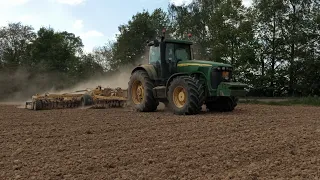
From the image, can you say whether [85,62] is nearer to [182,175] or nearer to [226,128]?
[226,128]

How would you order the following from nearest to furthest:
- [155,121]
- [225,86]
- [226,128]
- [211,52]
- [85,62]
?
[226,128] → [155,121] → [225,86] → [211,52] → [85,62]

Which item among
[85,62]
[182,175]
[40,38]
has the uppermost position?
[40,38]

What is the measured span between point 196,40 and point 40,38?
19879 millimetres

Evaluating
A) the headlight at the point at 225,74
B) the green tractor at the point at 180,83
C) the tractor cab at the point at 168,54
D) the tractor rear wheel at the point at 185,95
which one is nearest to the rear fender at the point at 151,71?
the green tractor at the point at 180,83

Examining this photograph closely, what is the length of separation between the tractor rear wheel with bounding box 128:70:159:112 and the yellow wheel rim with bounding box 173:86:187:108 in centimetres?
118

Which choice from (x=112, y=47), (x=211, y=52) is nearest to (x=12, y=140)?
(x=211, y=52)

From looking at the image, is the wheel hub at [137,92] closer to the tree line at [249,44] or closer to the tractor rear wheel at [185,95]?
the tractor rear wheel at [185,95]

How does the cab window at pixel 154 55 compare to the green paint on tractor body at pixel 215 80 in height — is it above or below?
above

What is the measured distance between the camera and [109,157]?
560cm

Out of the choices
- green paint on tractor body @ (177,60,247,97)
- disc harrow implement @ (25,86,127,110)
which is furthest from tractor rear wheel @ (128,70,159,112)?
green paint on tractor body @ (177,60,247,97)

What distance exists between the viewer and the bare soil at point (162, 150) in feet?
15.5

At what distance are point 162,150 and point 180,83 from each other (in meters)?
5.63

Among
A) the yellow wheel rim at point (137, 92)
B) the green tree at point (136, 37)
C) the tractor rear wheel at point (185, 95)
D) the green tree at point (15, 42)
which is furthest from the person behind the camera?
the green tree at point (15, 42)

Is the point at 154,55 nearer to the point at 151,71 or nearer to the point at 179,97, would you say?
the point at 151,71
